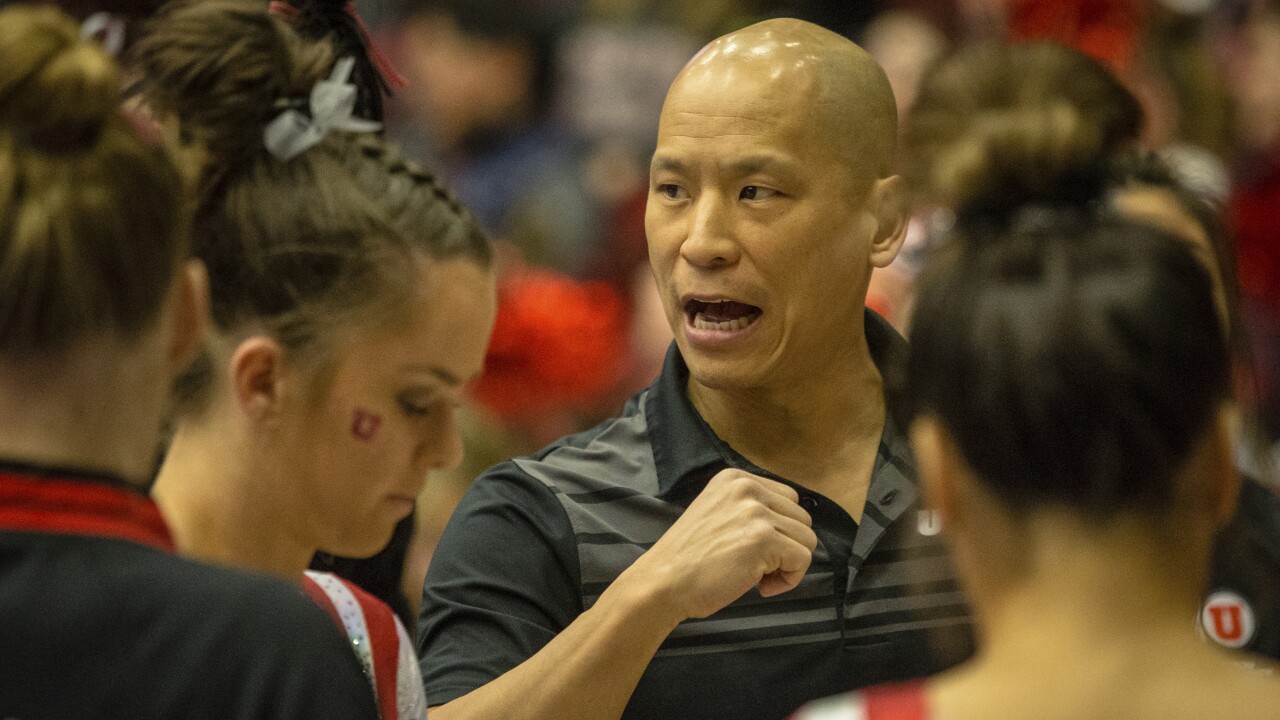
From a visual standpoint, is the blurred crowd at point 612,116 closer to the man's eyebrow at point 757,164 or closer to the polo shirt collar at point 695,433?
the polo shirt collar at point 695,433

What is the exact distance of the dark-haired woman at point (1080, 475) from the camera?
1.57 meters

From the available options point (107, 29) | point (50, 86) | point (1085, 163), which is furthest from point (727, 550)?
point (107, 29)

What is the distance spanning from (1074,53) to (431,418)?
48.0 inches

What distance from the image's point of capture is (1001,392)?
5.31 feet

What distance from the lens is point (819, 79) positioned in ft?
8.67

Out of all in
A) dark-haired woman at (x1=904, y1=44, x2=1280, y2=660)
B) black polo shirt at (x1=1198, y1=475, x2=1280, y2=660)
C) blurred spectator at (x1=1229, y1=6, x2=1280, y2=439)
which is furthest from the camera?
blurred spectator at (x1=1229, y1=6, x2=1280, y2=439)

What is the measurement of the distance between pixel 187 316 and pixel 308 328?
1.06 ft

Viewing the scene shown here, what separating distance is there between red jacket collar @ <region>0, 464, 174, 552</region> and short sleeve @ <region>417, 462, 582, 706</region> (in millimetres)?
899

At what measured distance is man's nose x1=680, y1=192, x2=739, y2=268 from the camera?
102 inches

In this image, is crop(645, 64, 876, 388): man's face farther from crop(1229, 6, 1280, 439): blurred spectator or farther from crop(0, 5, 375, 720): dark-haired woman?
crop(1229, 6, 1280, 439): blurred spectator

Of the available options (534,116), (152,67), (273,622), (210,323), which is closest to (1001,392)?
(273,622)

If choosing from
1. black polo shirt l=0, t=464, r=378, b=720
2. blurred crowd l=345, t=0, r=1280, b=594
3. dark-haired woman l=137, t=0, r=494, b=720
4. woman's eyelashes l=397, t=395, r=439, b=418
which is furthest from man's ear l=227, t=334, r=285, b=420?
blurred crowd l=345, t=0, r=1280, b=594

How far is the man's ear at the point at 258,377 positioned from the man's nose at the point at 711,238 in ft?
2.57

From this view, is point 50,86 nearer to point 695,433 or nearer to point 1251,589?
point 695,433
